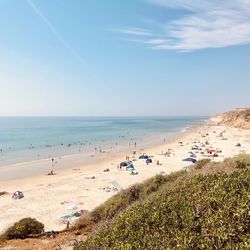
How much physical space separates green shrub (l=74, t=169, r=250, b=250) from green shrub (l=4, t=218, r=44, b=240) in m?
7.51

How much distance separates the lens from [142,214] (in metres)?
9.23

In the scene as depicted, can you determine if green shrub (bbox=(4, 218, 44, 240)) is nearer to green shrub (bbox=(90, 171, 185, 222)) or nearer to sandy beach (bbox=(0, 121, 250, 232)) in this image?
green shrub (bbox=(90, 171, 185, 222))

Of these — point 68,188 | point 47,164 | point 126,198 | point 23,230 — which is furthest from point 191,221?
point 47,164

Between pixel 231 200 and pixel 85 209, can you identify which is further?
pixel 85 209

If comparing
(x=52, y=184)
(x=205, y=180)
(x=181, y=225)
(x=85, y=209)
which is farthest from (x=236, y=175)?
(x=52, y=184)

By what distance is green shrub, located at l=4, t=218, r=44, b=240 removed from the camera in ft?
50.4

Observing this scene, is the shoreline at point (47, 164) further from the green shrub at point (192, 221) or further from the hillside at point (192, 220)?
the green shrub at point (192, 221)

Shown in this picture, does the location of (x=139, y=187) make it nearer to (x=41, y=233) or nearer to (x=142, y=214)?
(x=41, y=233)

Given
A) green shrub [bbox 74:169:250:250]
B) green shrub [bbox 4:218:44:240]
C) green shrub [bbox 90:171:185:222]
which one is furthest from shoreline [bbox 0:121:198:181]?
green shrub [bbox 74:169:250:250]

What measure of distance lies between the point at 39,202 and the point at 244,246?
2472 centimetres

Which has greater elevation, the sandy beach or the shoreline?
the sandy beach

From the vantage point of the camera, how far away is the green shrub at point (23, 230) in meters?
15.4

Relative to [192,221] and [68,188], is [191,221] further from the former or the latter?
[68,188]

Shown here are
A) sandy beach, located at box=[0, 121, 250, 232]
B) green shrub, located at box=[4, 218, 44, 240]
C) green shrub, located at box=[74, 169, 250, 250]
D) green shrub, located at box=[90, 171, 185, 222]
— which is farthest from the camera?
sandy beach, located at box=[0, 121, 250, 232]
